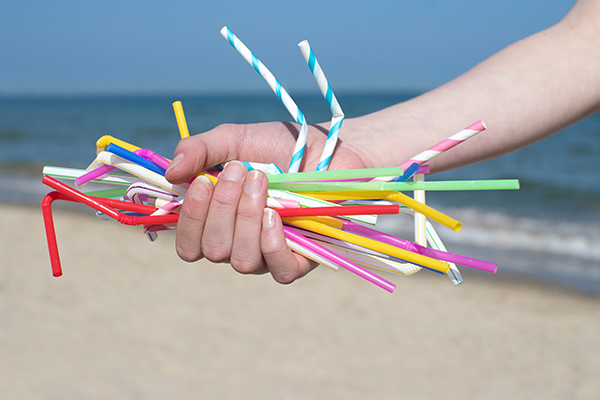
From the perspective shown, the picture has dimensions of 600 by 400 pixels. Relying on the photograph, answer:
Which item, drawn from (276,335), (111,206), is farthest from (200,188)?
(276,335)

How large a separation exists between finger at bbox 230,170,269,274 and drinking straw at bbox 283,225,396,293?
3.1 inches

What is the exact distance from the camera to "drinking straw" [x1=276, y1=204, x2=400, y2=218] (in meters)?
0.83

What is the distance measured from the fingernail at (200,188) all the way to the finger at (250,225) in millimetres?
77

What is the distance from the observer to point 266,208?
101 cm

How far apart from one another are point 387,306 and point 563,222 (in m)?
3.29

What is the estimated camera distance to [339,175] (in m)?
0.92

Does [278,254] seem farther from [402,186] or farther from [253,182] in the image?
[402,186]

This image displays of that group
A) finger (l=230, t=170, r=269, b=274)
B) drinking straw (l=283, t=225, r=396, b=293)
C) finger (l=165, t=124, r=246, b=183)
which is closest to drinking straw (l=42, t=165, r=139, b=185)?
finger (l=165, t=124, r=246, b=183)

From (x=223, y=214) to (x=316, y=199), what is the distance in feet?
0.68

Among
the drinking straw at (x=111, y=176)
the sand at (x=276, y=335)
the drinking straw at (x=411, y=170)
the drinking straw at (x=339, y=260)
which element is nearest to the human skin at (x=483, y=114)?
the drinking straw at (x=339, y=260)

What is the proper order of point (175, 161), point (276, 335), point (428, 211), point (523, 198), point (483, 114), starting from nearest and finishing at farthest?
point (428, 211)
point (175, 161)
point (483, 114)
point (276, 335)
point (523, 198)

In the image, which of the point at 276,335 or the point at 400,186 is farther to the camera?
the point at 276,335

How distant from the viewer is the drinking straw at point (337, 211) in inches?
32.6

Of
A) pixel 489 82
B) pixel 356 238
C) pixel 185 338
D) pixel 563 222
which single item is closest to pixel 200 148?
pixel 356 238
